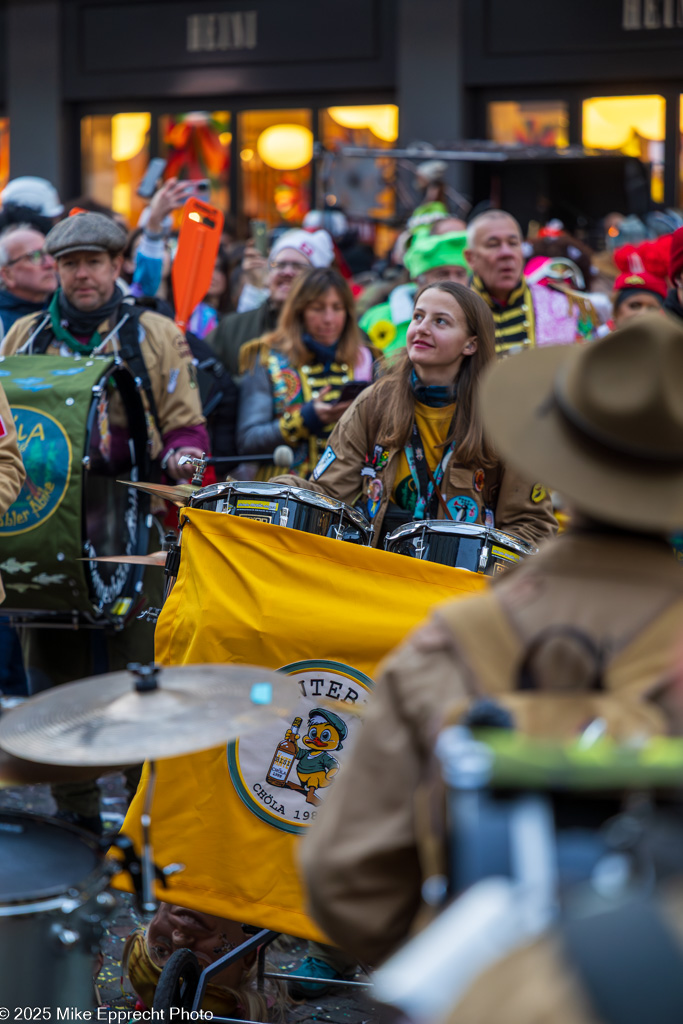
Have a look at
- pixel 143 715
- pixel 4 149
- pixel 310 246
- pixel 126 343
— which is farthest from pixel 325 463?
pixel 4 149

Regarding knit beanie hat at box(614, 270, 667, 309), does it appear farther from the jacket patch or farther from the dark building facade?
the dark building facade

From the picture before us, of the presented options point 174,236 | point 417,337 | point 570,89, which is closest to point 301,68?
point 570,89

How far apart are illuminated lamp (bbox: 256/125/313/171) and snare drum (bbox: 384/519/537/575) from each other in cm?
1072

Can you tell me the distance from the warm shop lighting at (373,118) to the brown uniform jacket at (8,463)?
9.82m

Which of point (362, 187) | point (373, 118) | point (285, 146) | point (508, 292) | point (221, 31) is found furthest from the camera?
point (285, 146)

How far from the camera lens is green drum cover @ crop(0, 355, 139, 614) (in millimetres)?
4473

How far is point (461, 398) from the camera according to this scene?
4.23 m

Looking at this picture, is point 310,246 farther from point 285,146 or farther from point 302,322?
point 285,146

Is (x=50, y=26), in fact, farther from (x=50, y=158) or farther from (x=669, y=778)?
(x=669, y=778)

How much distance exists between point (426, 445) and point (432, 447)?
0.02 m

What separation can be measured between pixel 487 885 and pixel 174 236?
7.56 meters

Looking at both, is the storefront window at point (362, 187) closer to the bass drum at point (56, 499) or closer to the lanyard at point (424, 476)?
the bass drum at point (56, 499)

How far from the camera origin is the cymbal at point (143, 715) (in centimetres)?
215

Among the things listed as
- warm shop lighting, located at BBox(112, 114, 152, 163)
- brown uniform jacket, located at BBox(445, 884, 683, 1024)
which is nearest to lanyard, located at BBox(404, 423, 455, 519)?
brown uniform jacket, located at BBox(445, 884, 683, 1024)
